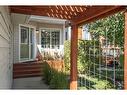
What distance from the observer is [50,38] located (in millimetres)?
19031

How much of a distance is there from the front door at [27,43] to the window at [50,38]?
55.1 inches

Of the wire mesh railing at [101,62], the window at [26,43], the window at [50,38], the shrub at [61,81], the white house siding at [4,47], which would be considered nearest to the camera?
the white house siding at [4,47]

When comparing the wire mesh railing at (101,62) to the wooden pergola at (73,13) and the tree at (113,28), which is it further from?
the wooden pergola at (73,13)

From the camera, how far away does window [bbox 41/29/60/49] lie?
1872cm

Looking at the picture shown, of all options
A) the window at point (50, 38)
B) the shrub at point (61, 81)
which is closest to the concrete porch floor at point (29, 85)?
the shrub at point (61, 81)

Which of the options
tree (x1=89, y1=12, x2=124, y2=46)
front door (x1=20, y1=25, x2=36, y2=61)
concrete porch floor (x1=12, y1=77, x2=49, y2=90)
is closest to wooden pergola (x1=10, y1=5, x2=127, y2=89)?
tree (x1=89, y1=12, x2=124, y2=46)

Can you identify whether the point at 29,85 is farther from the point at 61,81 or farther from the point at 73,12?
the point at 73,12

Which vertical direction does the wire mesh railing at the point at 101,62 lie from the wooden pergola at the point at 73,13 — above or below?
below

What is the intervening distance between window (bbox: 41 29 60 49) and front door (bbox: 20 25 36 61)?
1400 millimetres

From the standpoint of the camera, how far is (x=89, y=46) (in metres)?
10.6

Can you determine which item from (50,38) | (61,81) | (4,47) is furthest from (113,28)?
(50,38)

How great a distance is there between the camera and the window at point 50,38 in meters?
18.7

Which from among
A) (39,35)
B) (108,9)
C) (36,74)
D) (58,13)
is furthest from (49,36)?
(108,9)
